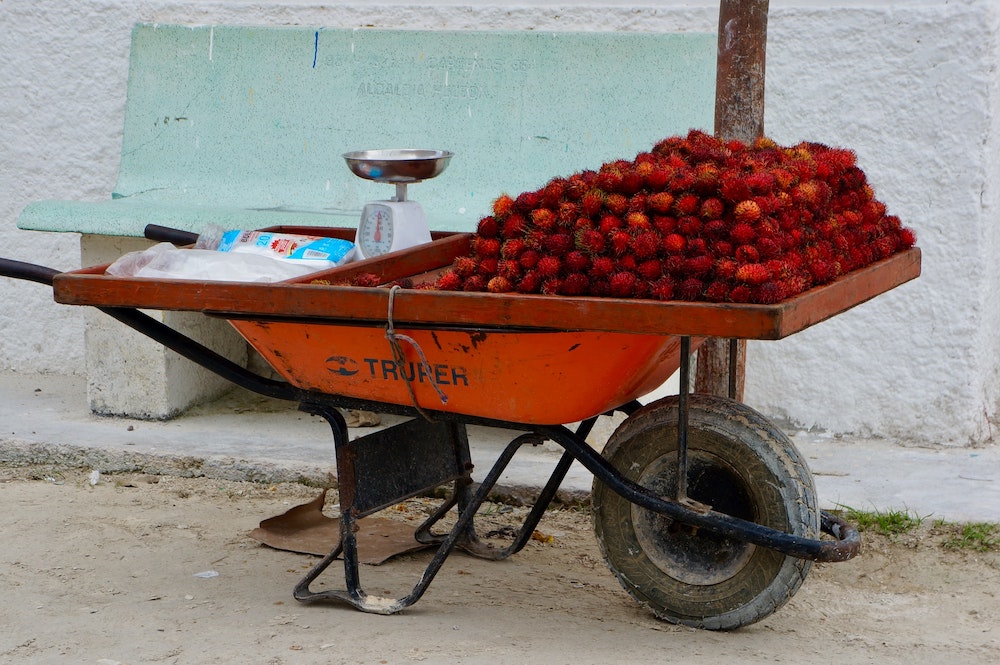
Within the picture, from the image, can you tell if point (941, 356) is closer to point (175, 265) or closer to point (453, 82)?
point (453, 82)

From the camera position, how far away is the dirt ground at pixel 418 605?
2682 mm

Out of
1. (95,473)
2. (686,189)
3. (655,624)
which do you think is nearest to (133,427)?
(95,473)

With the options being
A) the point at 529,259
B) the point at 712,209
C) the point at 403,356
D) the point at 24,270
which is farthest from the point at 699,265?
the point at 24,270

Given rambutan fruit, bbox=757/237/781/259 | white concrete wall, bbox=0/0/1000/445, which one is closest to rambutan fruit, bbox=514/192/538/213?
rambutan fruit, bbox=757/237/781/259

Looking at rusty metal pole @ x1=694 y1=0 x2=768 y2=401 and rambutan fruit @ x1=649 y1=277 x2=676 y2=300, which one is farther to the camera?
rusty metal pole @ x1=694 y1=0 x2=768 y2=401

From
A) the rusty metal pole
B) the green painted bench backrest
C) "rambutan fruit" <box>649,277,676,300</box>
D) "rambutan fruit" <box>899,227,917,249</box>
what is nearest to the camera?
"rambutan fruit" <box>649,277,676,300</box>

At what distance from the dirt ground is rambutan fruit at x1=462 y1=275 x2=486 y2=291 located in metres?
0.80

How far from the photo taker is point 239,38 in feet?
15.7

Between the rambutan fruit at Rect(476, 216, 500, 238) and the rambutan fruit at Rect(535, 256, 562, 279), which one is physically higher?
the rambutan fruit at Rect(476, 216, 500, 238)

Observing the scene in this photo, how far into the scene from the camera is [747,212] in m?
2.33

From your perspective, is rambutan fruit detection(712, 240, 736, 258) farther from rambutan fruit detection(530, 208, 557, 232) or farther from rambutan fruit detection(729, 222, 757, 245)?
rambutan fruit detection(530, 208, 557, 232)

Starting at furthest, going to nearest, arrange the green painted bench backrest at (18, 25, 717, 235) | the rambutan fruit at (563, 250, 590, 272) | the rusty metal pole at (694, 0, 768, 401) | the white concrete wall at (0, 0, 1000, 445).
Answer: the green painted bench backrest at (18, 25, 717, 235)
the white concrete wall at (0, 0, 1000, 445)
the rusty metal pole at (694, 0, 768, 401)
the rambutan fruit at (563, 250, 590, 272)

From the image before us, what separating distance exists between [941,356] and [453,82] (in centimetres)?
203

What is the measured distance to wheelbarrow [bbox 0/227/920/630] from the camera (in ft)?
8.07
